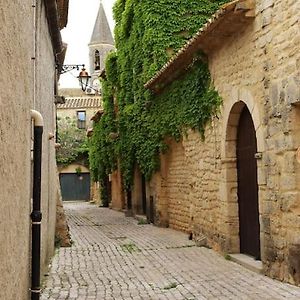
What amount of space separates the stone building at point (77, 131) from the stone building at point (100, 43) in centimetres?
2267

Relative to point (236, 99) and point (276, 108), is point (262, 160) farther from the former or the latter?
point (236, 99)

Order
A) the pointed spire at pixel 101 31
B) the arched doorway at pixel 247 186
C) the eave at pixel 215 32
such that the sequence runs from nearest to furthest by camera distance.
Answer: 1. the eave at pixel 215 32
2. the arched doorway at pixel 247 186
3. the pointed spire at pixel 101 31

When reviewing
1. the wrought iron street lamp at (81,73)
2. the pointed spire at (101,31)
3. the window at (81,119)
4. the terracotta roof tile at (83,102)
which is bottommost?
the wrought iron street lamp at (81,73)

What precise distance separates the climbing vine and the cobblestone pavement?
2.92 metres

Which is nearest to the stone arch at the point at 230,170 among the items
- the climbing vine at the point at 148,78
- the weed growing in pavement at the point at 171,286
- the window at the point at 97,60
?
the climbing vine at the point at 148,78

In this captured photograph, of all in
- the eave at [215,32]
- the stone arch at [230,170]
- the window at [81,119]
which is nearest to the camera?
the eave at [215,32]

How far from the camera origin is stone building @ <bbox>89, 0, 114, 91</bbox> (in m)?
65.1

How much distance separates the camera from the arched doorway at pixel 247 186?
8586 mm

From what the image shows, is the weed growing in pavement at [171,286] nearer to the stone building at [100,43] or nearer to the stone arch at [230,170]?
the stone arch at [230,170]

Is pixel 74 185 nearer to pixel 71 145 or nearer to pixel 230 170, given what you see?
pixel 71 145

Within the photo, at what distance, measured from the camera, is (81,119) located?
41312 mm

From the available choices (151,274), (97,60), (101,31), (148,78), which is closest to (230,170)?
(151,274)

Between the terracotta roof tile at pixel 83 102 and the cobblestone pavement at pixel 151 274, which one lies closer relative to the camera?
the cobblestone pavement at pixel 151 274

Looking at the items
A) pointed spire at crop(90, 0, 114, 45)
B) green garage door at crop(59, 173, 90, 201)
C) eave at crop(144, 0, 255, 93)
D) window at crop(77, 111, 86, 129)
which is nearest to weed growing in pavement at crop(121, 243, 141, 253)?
eave at crop(144, 0, 255, 93)
